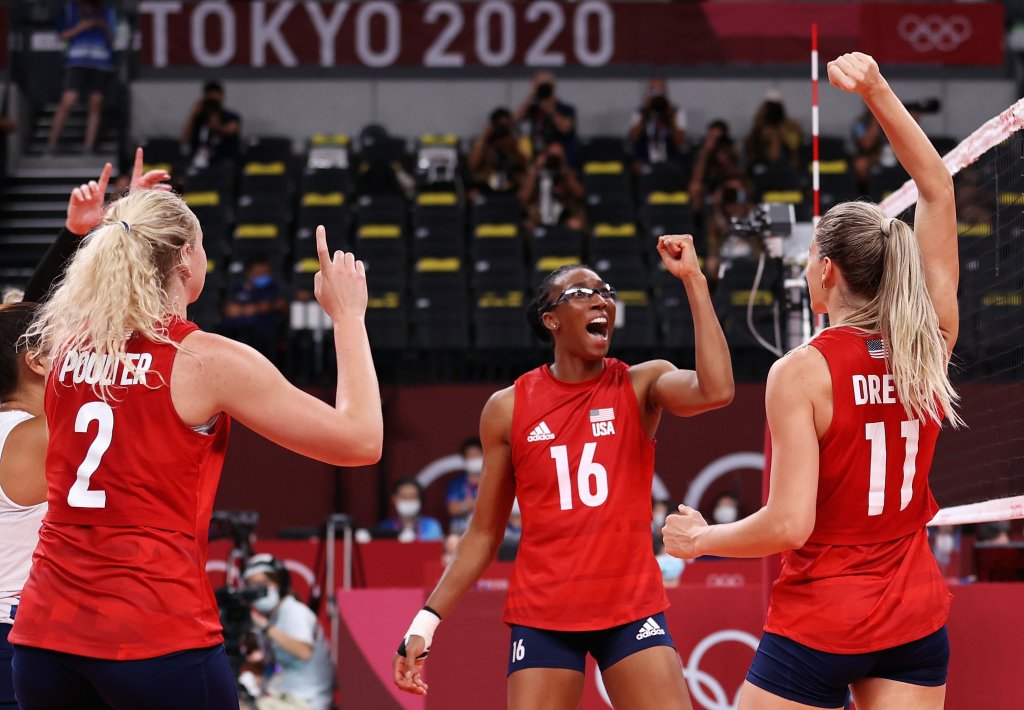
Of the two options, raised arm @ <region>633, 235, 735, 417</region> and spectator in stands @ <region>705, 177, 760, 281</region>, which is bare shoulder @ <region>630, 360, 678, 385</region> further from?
spectator in stands @ <region>705, 177, 760, 281</region>

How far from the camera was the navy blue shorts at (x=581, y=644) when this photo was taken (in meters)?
4.25

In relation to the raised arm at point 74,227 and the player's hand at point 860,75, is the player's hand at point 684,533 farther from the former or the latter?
the raised arm at point 74,227

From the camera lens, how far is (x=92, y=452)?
3.04m

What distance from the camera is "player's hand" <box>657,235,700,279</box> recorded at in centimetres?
418

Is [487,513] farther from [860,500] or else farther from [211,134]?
[211,134]

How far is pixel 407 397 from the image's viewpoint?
13008mm

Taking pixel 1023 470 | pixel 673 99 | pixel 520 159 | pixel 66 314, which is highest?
pixel 673 99

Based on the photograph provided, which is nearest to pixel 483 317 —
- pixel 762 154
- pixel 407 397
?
pixel 407 397

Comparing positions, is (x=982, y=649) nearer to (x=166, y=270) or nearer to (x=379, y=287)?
(x=166, y=270)

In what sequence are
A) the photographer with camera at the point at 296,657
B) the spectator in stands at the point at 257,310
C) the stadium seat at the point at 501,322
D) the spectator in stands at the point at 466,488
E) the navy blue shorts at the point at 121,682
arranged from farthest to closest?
the stadium seat at the point at 501,322
the spectator in stands at the point at 257,310
the spectator in stands at the point at 466,488
the photographer with camera at the point at 296,657
the navy blue shorts at the point at 121,682

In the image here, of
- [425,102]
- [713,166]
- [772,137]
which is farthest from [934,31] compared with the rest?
[425,102]

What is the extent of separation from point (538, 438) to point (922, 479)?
4.63 ft

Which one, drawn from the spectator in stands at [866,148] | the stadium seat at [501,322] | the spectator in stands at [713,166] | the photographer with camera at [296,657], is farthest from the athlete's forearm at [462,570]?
the spectator in stands at [866,148]

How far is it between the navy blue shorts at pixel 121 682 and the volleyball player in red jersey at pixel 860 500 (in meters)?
1.31
